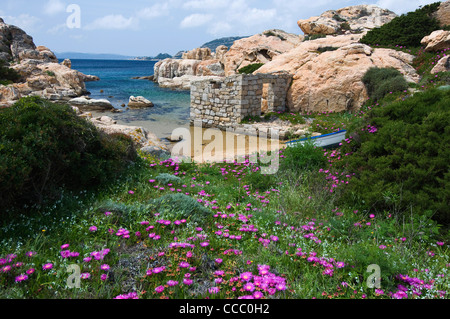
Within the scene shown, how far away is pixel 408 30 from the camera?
17.9 m

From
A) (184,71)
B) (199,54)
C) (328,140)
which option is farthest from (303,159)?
(199,54)

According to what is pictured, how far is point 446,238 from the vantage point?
150 inches

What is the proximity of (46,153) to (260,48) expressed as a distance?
106 feet

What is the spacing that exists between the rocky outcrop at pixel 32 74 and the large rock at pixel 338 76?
Answer: 583 inches

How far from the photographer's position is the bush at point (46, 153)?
3588mm

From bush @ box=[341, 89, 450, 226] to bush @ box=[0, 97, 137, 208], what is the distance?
4181 millimetres

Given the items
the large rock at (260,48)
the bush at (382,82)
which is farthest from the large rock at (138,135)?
the large rock at (260,48)

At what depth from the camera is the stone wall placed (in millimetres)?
14680

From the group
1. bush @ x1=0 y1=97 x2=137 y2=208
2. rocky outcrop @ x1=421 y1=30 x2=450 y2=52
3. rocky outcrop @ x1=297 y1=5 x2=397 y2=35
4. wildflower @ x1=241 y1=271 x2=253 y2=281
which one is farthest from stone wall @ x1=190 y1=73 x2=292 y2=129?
rocky outcrop @ x1=297 y1=5 x2=397 y2=35

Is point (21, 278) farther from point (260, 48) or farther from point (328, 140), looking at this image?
point (260, 48)

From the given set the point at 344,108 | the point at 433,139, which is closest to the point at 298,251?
the point at 433,139

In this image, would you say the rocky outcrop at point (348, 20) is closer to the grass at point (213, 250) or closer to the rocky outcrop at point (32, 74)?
the rocky outcrop at point (32, 74)

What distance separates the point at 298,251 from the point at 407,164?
112 inches
